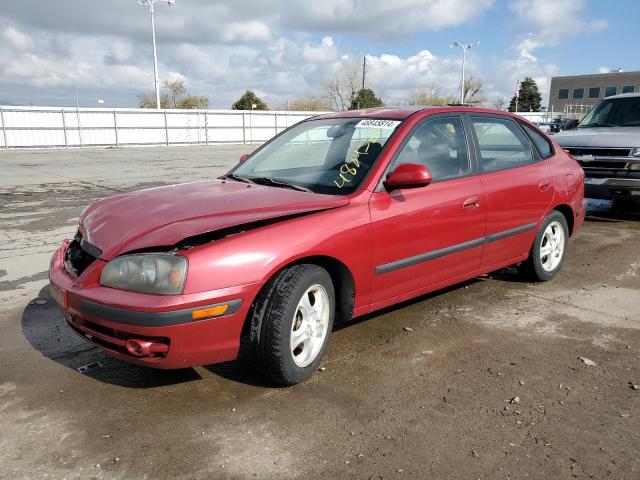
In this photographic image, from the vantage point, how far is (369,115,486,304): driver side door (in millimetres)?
3543

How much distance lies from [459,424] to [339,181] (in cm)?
164

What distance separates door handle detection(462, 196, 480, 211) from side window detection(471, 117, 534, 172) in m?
0.31

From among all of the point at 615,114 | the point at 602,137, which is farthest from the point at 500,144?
the point at 615,114

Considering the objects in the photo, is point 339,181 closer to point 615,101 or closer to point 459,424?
point 459,424

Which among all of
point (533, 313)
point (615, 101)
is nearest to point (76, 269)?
point (533, 313)

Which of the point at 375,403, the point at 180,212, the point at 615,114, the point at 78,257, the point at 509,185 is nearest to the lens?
the point at 375,403

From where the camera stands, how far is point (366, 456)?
255 centimetres

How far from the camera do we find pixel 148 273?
9.03ft

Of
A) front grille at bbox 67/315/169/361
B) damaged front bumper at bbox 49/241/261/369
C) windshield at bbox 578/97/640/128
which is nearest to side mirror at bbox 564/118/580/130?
windshield at bbox 578/97/640/128

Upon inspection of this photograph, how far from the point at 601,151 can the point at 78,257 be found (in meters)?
7.33

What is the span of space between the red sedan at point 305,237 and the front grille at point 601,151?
3523 mm

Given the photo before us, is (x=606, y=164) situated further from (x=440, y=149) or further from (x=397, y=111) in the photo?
(x=397, y=111)

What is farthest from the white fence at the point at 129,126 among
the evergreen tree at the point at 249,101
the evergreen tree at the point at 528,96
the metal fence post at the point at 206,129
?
the evergreen tree at the point at 528,96

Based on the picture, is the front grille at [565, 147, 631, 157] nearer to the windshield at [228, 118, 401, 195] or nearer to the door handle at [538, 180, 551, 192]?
the door handle at [538, 180, 551, 192]
